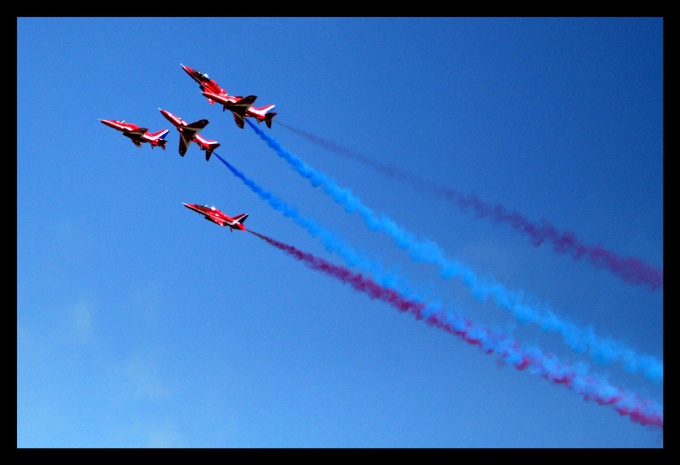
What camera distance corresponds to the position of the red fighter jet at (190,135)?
2938 inches

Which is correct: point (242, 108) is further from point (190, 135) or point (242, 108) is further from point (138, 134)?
point (138, 134)

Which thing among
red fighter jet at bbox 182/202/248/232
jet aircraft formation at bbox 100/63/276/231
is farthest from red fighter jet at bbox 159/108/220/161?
red fighter jet at bbox 182/202/248/232

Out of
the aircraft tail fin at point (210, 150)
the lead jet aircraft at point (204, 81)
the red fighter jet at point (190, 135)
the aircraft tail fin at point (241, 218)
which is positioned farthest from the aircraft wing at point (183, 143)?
the aircraft tail fin at point (241, 218)

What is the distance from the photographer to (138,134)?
7431 centimetres

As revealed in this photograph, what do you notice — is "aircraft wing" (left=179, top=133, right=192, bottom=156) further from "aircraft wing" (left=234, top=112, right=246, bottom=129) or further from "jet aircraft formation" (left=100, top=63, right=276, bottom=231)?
"aircraft wing" (left=234, top=112, right=246, bottom=129)

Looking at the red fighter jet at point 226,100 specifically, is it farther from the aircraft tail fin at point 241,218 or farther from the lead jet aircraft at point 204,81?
the aircraft tail fin at point 241,218

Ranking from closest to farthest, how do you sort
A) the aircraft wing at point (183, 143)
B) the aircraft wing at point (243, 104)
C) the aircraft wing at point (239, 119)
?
the aircraft wing at point (243, 104), the aircraft wing at point (239, 119), the aircraft wing at point (183, 143)

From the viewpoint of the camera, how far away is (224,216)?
7675cm

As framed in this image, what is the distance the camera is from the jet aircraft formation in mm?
73000
